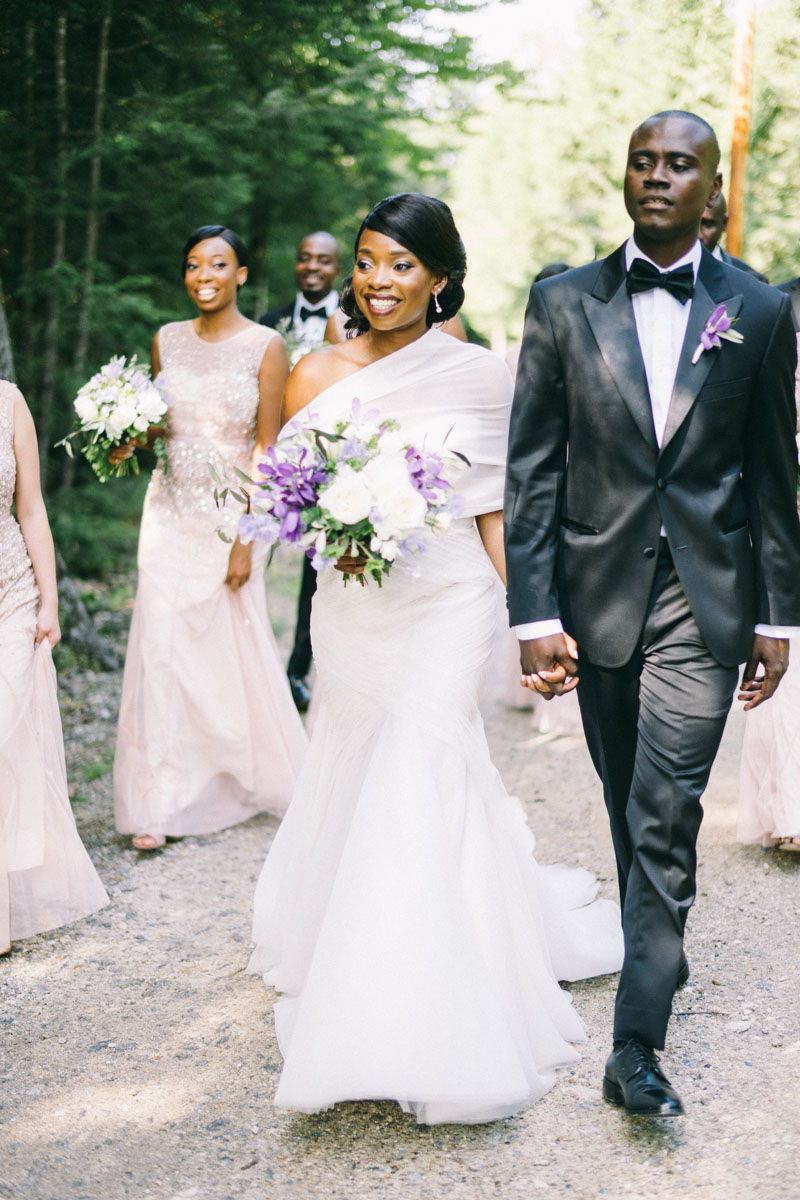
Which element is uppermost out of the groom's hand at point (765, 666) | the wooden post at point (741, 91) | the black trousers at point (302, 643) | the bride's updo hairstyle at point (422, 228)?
the wooden post at point (741, 91)

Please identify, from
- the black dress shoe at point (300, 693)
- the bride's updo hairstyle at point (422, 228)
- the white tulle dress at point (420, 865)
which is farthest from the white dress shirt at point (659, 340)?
the black dress shoe at point (300, 693)

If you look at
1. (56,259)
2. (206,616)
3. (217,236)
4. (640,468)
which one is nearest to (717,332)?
(640,468)

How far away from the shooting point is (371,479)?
348cm

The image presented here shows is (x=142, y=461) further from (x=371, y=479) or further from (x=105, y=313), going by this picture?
(x=371, y=479)

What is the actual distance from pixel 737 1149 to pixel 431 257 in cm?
290

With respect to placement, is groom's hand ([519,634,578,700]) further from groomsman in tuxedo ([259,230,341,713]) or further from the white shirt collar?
groomsman in tuxedo ([259,230,341,713])

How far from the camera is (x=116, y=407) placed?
20.1 ft

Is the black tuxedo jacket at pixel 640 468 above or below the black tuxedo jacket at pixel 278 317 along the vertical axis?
below

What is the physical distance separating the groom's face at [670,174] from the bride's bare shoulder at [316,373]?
1.12 metres

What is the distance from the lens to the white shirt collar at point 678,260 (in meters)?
3.58

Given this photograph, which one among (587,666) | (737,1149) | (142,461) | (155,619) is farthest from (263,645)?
(142,461)

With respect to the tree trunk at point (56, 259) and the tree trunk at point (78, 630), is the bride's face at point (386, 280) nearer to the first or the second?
the tree trunk at point (78, 630)

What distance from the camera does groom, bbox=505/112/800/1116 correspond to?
3486 mm

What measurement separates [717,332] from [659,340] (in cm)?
19
